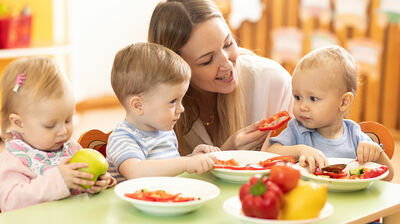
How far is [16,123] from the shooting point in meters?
1.55

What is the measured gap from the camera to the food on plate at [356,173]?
163cm

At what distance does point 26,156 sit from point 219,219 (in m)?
0.56

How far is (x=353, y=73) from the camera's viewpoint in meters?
1.99

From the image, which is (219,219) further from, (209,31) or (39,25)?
(39,25)

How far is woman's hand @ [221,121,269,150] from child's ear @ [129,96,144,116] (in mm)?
464

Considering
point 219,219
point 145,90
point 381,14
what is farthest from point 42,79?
point 381,14

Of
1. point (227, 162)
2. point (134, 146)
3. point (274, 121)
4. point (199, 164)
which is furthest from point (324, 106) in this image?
point (134, 146)

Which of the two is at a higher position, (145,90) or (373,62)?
(145,90)

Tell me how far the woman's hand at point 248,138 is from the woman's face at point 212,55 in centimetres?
26

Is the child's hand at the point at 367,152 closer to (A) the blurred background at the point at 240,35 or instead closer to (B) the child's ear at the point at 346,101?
(B) the child's ear at the point at 346,101

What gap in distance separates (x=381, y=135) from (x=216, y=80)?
646mm

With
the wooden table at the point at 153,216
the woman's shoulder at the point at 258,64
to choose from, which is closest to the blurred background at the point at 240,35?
the woman's shoulder at the point at 258,64

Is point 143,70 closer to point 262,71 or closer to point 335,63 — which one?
point 335,63

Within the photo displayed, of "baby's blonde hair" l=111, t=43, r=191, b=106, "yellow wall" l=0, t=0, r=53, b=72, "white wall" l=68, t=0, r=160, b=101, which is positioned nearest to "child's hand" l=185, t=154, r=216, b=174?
"baby's blonde hair" l=111, t=43, r=191, b=106
